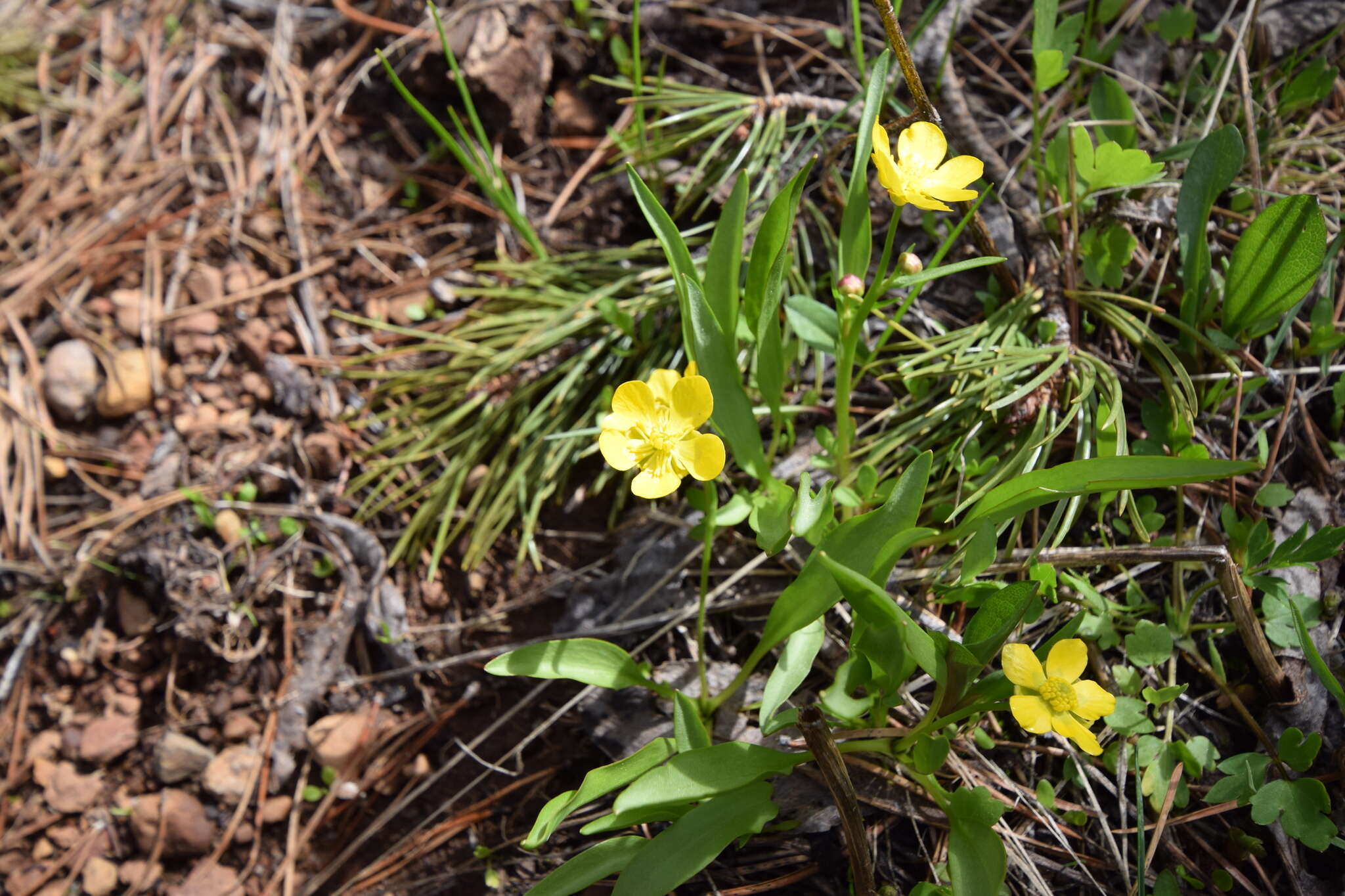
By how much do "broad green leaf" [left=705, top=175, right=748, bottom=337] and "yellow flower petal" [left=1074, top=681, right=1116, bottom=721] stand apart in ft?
2.58

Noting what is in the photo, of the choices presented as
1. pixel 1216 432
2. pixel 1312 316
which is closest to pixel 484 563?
pixel 1216 432

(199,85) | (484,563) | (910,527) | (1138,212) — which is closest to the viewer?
(910,527)

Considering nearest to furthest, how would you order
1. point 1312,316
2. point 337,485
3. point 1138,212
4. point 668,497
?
1. point 1312,316
2. point 1138,212
3. point 668,497
4. point 337,485

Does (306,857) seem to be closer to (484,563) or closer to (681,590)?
(484,563)

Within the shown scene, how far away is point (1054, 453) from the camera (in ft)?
5.11

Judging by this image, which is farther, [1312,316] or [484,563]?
[484,563]

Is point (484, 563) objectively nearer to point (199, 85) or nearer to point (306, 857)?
point (306, 857)

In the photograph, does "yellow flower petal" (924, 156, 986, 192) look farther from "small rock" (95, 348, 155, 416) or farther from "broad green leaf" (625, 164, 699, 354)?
"small rock" (95, 348, 155, 416)

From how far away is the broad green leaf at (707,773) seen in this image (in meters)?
1.21

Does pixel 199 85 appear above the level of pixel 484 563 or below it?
above

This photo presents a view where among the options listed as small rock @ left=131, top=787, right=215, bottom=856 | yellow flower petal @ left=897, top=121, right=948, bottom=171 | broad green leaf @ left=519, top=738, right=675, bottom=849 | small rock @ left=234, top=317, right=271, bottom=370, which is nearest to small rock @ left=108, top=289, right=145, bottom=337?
small rock @ left=234, top=317, right=271, bottom=370

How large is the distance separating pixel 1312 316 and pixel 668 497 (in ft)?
4.17

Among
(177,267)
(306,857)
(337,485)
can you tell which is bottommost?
(306,857)

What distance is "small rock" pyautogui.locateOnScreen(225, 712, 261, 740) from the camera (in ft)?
6.49
